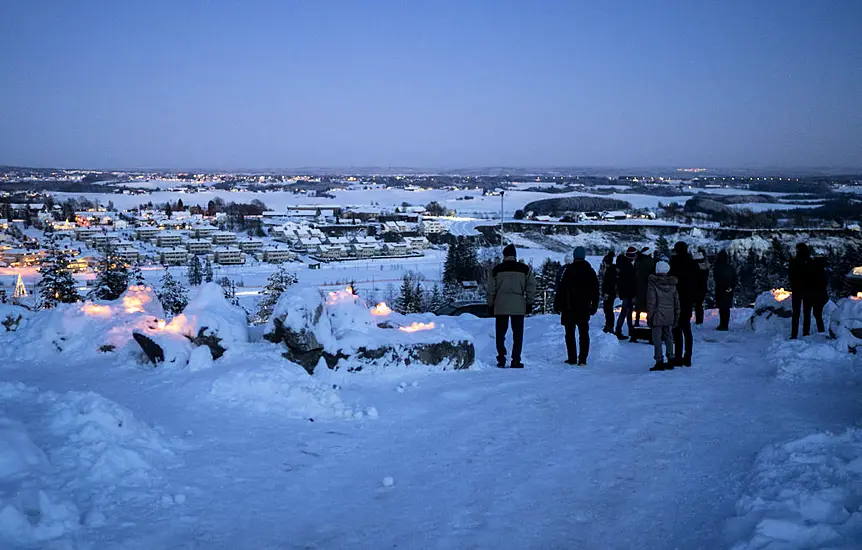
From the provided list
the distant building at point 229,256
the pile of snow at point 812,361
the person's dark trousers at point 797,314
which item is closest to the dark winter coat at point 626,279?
the pile of snow at point 812,361

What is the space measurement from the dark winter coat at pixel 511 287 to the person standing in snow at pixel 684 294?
2.35m

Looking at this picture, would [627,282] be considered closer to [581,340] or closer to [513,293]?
[581,340]

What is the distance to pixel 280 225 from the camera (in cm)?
11706

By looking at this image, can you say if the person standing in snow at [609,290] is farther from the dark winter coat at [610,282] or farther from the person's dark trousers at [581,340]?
the person's dark trousers at [581,340]

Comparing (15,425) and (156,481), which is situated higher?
(15,425)

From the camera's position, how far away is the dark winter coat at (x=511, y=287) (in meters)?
9.48

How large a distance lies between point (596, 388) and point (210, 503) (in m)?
5.27

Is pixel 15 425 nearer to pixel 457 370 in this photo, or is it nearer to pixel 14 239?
pixel 457 370

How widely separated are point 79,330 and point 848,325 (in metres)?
12.8

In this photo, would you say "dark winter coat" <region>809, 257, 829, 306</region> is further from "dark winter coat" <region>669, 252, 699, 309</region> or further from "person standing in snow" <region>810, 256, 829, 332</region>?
"dark winter coat" <region>669, 252, 699, 309</region>

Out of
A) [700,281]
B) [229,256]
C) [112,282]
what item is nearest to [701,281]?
[700,281]

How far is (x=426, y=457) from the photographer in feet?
19.4

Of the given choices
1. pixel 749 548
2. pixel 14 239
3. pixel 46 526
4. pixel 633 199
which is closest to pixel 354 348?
pixel 46 526

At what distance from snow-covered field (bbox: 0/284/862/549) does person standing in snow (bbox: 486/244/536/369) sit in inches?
30.2
